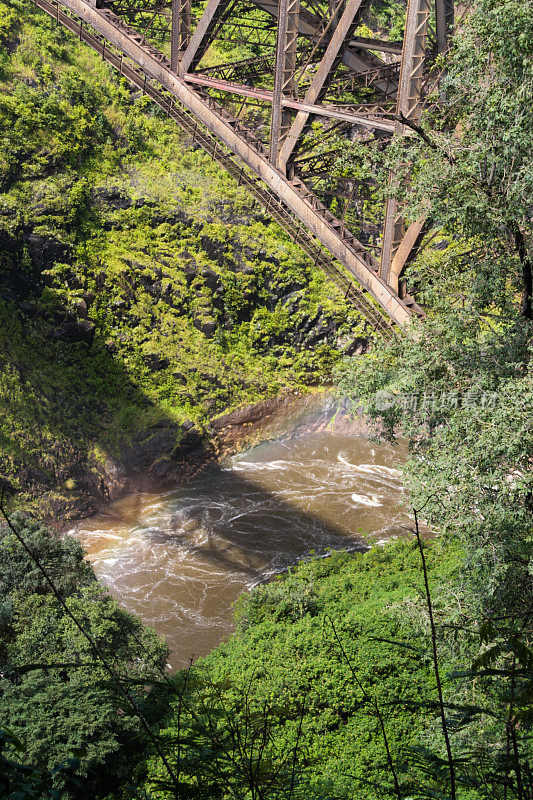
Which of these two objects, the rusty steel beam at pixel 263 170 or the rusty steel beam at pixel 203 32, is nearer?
the rusty steel beam at pixel 263 170

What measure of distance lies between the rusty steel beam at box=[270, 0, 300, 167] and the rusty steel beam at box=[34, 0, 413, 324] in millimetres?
348

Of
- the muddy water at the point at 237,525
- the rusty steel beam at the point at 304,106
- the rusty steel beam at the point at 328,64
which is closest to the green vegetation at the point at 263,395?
the rusty steel beam at the point at 304,106

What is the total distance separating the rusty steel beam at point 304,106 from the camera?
6.12 m

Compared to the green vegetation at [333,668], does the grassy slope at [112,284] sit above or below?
above

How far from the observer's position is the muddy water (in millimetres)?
11188

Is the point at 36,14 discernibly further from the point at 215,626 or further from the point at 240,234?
the point at 215,626

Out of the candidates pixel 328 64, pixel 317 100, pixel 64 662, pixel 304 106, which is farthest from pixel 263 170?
pixel 64 662

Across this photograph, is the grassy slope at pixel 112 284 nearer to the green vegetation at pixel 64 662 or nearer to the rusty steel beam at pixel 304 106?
the green vegetation at pixel 64 662

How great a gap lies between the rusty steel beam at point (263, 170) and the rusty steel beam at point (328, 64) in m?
0.45

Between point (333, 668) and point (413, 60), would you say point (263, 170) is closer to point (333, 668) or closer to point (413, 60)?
point (413, 60)

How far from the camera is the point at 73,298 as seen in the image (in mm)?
16859

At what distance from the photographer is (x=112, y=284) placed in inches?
694

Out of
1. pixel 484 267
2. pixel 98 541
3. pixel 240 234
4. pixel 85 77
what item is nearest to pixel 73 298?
pixel 240 234

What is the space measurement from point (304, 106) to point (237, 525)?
8899 mm
